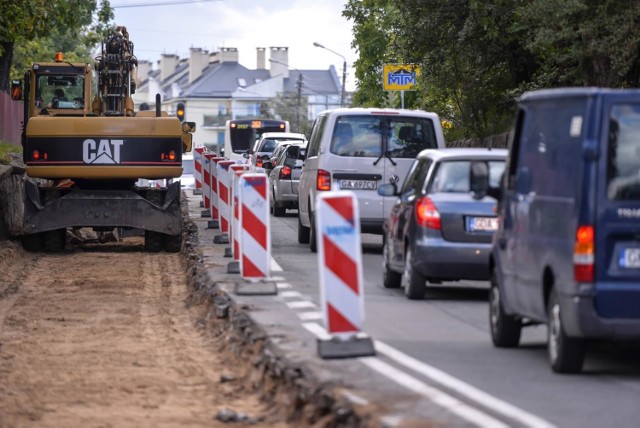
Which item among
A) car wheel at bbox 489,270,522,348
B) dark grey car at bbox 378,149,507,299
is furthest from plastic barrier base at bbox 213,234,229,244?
car wheel at bbox 489,270,522,348

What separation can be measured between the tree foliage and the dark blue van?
35.7 feet

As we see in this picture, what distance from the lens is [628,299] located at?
378 inches

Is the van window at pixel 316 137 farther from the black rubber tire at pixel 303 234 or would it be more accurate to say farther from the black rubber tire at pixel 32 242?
the black rubber tire at pixel 32 242

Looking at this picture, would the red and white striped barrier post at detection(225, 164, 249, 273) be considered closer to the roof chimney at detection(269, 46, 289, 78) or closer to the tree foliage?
the tree foliage

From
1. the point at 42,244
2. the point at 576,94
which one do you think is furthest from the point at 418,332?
the point at 42,244

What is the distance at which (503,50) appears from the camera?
29.1m

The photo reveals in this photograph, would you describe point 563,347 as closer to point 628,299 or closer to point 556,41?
point 628,299

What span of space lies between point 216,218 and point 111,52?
4645mm

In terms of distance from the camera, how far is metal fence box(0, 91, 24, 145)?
45.5m

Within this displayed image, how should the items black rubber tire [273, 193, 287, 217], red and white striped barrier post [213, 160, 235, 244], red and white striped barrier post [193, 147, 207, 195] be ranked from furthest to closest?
red and white striped barrier post [193, 147, 207, 195] → black rubber tire [273, 193, 287, 217] → red and white striped barrier post [213, 160, 235, 244]

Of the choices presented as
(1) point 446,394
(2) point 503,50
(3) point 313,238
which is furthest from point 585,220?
(2) point 503,50

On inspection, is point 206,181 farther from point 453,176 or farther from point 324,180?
point 453,176

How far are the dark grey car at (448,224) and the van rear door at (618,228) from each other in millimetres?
5059

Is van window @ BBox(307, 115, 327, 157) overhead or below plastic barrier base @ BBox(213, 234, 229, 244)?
overhead
